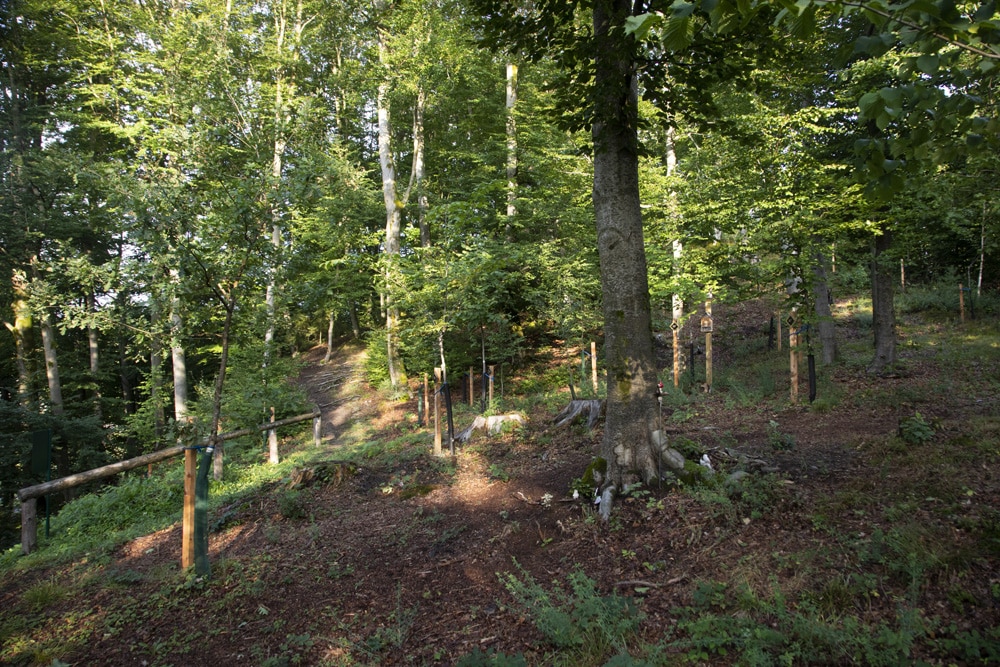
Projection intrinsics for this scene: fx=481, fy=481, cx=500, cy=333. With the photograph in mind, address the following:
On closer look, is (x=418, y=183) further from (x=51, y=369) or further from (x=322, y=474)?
(x=322, y=474)

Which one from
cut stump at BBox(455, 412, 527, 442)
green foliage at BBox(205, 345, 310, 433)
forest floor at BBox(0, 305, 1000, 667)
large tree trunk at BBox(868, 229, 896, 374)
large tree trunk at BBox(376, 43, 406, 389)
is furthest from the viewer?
large tree trunk at BBox(376, 43, 406, 389)

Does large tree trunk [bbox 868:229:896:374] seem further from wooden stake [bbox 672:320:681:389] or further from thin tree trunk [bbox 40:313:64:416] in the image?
thin tree trunk [bbox 40:313:64:416]

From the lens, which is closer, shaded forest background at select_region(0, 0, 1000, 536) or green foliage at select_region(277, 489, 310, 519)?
shaded forest background at select_region(0, 0, 1000, 536)

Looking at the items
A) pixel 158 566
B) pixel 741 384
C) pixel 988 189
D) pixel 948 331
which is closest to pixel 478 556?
pixel 158 566

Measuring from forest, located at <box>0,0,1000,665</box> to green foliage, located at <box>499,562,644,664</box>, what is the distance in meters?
0.04

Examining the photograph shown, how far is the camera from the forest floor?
2.80 metres

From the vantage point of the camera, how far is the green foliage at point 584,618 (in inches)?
113

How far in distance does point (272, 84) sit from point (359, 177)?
3936 millimetres

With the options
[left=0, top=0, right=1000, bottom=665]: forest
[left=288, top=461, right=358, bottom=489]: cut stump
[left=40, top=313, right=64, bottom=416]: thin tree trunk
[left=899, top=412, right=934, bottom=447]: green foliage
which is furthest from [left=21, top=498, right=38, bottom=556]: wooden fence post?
[left=899, top=412, right=934, bottom=447]: green foliage

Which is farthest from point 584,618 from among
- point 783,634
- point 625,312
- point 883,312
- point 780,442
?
point 883,312

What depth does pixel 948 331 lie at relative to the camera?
14.1 metres

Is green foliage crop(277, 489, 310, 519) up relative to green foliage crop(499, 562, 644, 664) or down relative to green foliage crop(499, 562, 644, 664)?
down

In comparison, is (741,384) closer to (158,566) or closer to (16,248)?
(158,566)

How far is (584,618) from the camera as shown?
309 cm
